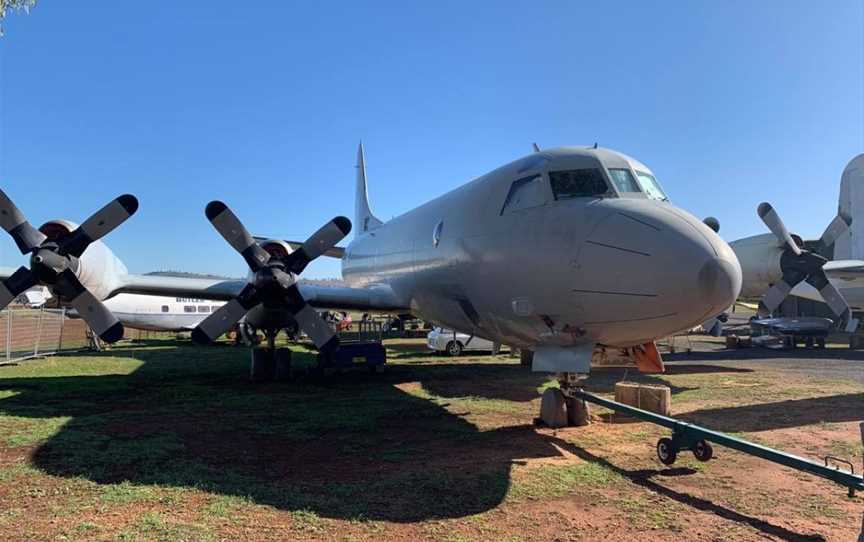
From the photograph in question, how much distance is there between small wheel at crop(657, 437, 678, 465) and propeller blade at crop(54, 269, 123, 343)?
971cm

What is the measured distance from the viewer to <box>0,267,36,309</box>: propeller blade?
10.9 metres

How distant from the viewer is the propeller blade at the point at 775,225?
19.6m

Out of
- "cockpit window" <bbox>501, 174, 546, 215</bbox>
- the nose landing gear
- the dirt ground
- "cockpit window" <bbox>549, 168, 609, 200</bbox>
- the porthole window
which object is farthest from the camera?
the porthole window

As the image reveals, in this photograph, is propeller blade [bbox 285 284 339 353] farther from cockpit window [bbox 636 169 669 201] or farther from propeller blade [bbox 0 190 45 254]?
cockpit window [bbox 636 169 669 201]

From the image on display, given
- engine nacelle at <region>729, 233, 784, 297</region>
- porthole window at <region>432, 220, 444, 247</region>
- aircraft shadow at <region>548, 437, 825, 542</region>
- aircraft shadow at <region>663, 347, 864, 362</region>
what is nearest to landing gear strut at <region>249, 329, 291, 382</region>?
porthole window at <region>432, 220, 444, 247</region>

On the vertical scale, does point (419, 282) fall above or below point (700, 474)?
above

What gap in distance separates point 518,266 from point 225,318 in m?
6.52

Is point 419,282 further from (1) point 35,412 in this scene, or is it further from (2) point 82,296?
(1) point 35,412

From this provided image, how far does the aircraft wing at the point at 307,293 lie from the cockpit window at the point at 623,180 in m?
7.84

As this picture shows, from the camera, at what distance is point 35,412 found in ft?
35.6

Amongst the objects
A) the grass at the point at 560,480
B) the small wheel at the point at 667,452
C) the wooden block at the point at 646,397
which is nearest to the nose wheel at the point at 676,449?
the small wheel at the point at 667,452

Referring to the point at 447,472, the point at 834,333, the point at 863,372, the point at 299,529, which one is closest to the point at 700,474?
the point at 447,472

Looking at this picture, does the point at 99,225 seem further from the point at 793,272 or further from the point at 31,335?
the point at 793,272

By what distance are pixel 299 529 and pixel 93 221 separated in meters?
8.52
